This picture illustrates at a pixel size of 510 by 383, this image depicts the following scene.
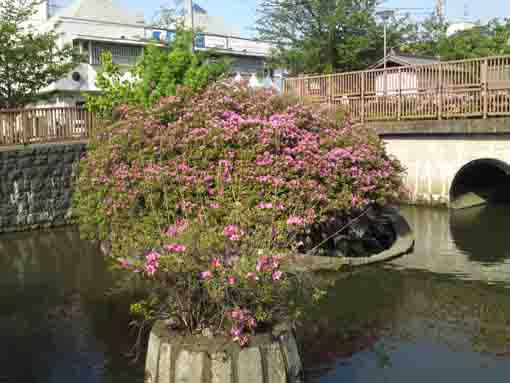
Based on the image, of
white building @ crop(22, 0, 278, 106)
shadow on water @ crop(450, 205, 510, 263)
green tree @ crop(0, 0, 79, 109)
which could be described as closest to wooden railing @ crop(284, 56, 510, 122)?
shadow on water @ crop(450, 205, 510, 263)

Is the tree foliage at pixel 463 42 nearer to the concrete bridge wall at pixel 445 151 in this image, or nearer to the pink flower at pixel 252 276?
the concrete bridge wall at pixel 445 151

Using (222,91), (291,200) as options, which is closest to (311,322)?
(291,200)

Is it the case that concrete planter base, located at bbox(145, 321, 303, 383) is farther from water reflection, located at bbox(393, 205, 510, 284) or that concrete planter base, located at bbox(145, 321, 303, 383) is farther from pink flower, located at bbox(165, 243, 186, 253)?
water reflection, located at bbox(393, 205, 510, 284)

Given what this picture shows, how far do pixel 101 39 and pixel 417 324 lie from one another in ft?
98.1

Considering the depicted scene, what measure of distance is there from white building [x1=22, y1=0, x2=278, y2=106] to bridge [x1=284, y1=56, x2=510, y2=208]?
12.9 meters

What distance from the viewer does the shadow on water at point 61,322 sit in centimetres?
574

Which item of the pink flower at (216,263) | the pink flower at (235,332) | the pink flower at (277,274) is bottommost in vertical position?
the pink flower at (235,332)

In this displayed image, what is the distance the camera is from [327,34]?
30.0 m

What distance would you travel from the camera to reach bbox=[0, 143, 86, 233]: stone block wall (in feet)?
47.6

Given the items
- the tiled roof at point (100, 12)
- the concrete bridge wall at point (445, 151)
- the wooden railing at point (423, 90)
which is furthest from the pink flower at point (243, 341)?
the tiled roof at point (100, 12)

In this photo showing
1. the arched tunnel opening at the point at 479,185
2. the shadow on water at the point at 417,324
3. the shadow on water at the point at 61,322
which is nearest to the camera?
the shadow on water at the point at 417,324

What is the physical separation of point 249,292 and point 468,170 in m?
14.3

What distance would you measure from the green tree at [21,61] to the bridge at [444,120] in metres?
10.2

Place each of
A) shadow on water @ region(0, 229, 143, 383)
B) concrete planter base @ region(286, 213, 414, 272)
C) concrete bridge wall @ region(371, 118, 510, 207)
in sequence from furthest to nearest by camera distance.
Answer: concrete bridge wall @ region(371, 118, 510, 207)
concrete planter base @ region(286, 213, 414, 272)
shadow on water @ region(0, 229, 143, 383)
